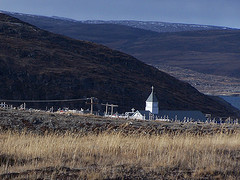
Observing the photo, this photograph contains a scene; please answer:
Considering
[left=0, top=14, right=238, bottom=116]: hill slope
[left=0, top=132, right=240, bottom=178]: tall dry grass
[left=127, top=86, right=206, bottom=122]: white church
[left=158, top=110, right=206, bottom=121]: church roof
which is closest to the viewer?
[left=0, top=132, right=240, bottom=178]: tall dry grass

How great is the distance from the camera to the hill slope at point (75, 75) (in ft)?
247

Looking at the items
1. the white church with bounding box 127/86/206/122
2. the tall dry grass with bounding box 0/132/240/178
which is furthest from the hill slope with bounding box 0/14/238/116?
the tall dry grass with bounding box 0/132/240/178

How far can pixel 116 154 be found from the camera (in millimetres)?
9812

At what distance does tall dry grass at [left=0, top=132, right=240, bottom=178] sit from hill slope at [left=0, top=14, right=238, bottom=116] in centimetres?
5924

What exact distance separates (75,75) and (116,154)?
7444 cm

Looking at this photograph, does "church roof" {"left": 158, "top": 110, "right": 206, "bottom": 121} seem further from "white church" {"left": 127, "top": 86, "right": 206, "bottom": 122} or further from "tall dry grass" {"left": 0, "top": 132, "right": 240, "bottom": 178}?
"tall dry grass" {"left": 0, "top": 132, "right": 240, "bottom": 178}

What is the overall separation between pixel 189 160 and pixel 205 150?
135cm

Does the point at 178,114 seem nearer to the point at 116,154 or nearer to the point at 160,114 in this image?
the point at 160,114

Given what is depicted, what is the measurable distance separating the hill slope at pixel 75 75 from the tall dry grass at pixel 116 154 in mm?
59239

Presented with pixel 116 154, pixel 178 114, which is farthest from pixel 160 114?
pixel 116 154

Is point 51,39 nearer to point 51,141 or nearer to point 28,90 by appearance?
point 28,90

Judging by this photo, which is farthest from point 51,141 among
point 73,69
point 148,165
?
point 73,69

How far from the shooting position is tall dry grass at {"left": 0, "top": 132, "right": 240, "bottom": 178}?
28.7 ft

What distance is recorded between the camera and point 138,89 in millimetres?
88938
